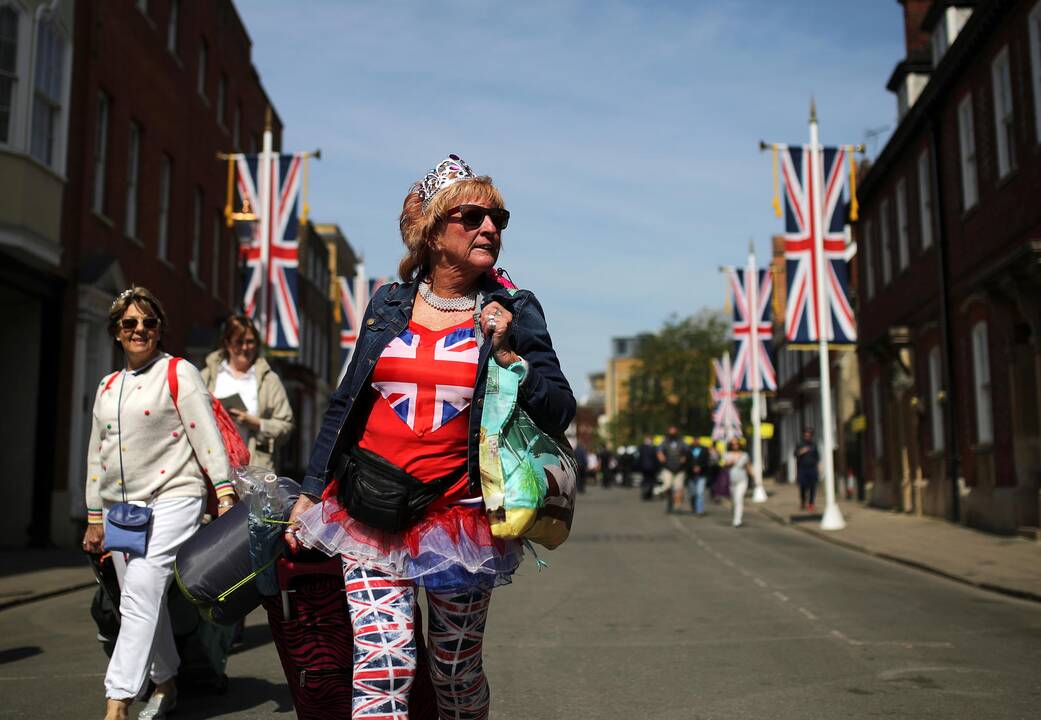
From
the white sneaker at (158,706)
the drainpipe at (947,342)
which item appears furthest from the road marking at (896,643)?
the drainpipe at (947,342)

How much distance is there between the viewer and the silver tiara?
3447mm

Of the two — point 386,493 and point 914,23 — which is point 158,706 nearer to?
point 386,493

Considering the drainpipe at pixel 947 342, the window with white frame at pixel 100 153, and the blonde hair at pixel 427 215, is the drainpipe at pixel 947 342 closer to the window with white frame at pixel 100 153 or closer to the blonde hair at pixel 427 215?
the window with white frame at pixel 100 153

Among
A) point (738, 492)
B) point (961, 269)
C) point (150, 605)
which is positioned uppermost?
point (961, 269)

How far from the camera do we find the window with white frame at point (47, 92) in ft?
51.7

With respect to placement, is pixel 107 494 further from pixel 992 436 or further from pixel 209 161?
pixel 209 161

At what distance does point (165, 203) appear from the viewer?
22.0m

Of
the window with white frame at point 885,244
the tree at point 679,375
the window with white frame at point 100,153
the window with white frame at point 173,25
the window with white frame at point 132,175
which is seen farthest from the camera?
the tree at point 679,375

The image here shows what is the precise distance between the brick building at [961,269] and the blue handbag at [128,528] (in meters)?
13.4

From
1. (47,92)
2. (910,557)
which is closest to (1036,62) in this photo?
(910,557)

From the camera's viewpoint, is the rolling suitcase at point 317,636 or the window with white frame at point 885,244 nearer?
the rolling suitcase at point 317,636

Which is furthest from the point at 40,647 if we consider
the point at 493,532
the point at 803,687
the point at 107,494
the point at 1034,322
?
the point at 1034,322

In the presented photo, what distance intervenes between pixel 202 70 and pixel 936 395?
17.3m

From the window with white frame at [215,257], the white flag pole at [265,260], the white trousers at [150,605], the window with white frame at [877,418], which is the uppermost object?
the window with white frame at [215,257]
